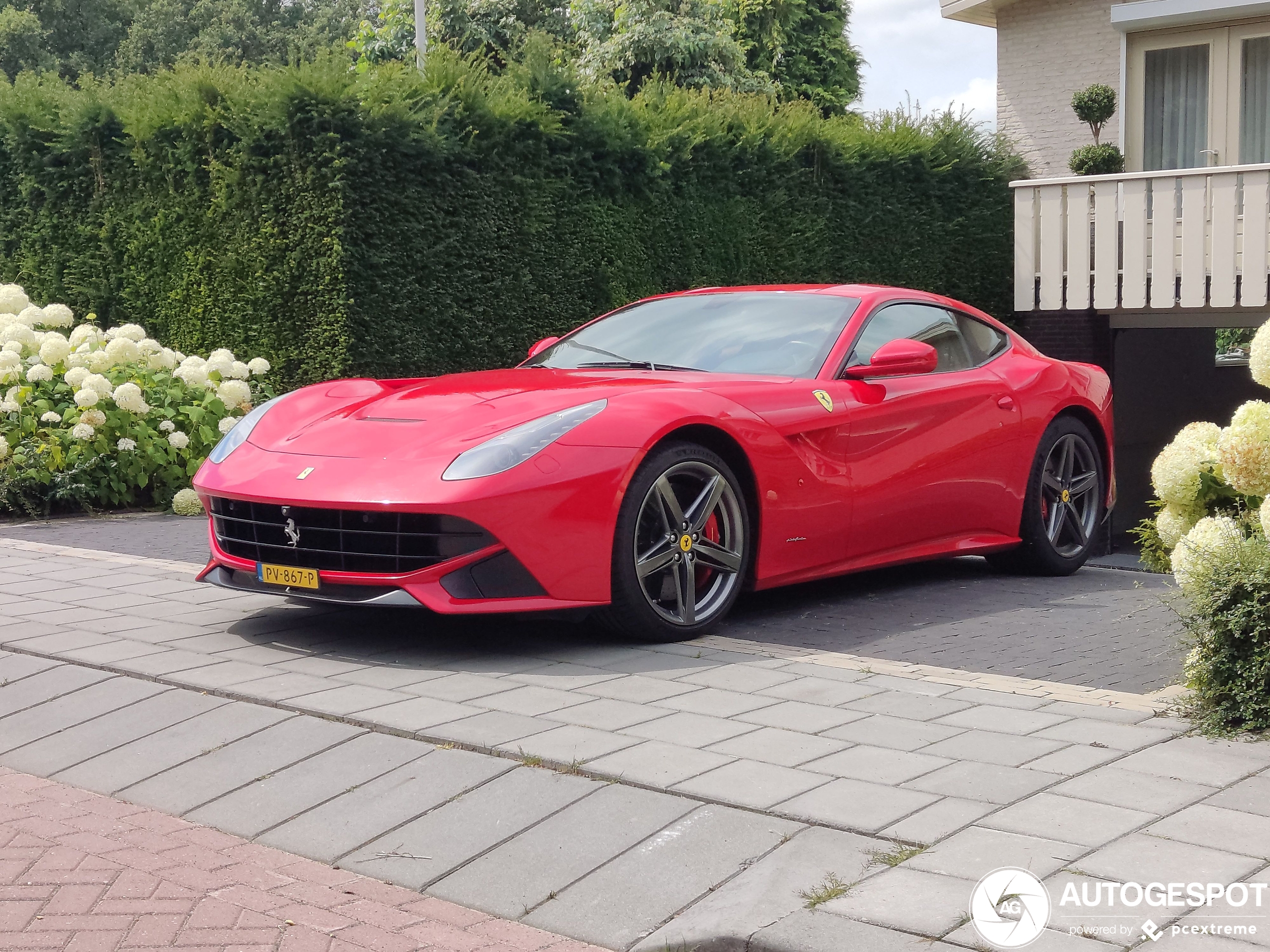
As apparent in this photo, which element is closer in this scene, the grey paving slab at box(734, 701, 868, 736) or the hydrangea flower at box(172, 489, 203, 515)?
the grey paving slab at box(734, 701, 868, 736)

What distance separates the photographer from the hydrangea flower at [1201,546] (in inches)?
164

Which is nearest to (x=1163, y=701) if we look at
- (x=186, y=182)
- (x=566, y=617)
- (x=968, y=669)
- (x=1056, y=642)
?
(x=968, y=669)

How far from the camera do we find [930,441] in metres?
6.34

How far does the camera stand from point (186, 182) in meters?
11.5

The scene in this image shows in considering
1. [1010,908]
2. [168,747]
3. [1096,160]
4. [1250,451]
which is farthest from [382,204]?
[1096,160]

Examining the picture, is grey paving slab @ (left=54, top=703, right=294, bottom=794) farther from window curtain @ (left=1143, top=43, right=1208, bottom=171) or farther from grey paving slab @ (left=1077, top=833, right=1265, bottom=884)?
window curtain @ (left=1143, top=43, right=1208, bottom=171)

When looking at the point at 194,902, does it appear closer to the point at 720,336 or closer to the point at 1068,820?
the point at 1068,820

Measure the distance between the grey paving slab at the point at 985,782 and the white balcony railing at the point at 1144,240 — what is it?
12325 millimetres

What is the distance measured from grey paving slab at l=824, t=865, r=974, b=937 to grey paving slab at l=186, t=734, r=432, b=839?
143 centimetres

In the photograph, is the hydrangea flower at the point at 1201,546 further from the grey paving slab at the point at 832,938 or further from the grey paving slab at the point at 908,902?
the grey paving slab at the point at 832,938

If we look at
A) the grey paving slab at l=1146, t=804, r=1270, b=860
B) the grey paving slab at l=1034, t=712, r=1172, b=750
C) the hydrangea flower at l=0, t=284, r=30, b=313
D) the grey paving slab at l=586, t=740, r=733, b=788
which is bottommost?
the grey paving slab at l=1034, t=712, r=1172, b=750

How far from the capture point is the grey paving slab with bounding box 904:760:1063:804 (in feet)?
11.3

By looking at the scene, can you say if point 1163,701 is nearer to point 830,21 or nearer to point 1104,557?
point 1104,557

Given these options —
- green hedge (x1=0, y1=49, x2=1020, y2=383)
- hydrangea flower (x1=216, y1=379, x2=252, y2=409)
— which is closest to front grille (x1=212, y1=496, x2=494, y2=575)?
hydrangea flower (x1=216, y1=379, x2=252, y2=409)
